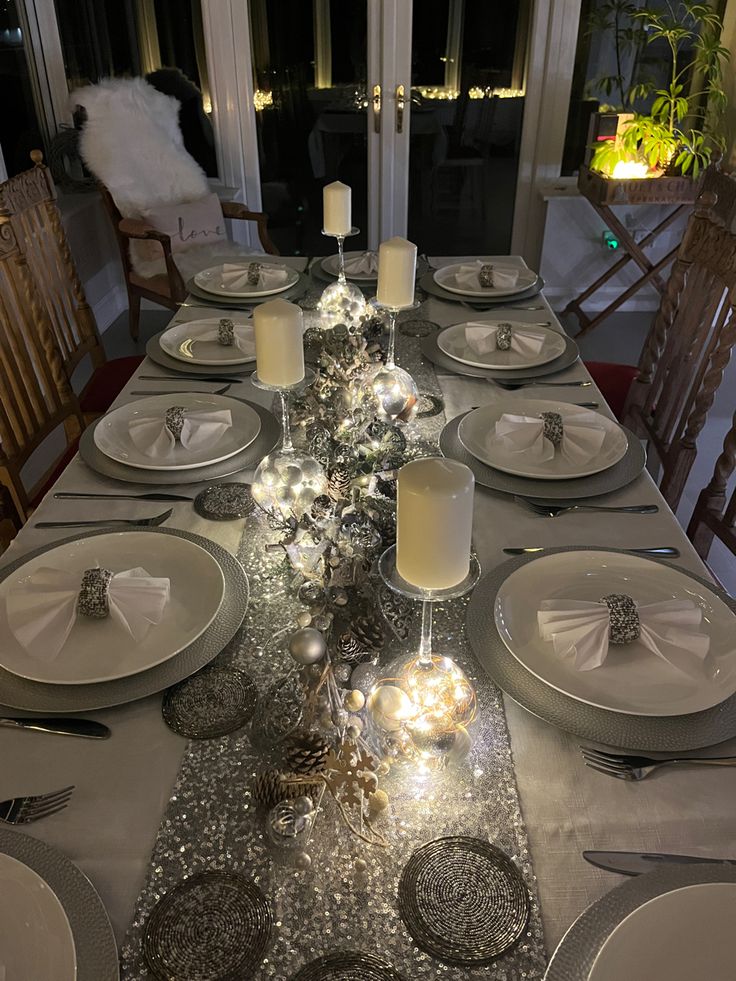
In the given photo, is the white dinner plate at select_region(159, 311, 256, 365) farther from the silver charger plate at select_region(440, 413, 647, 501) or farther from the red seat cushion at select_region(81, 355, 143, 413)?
the silver charger plate at select_region(440, 413, 647, 501)

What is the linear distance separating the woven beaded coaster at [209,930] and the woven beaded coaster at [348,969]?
0.04 metres

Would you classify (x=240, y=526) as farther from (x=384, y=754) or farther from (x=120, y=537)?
(x=384, y=754)

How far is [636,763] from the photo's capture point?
0.71m

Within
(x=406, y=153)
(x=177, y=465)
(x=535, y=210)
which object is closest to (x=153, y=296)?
(x=406, y=153)

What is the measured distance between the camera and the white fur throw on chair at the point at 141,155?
10.1 feet

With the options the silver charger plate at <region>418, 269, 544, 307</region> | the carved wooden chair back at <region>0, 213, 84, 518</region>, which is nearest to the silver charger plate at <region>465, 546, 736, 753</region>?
the carved wooden chair back at <region>0, 213, 84, 518</region>

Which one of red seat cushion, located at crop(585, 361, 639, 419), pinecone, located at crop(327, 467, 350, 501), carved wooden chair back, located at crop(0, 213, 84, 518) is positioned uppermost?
pinecone, located at crop(327, 467, 350, 501)

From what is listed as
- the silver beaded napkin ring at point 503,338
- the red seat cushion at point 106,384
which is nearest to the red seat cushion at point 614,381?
the silver beaded napkin ring at point 503,338

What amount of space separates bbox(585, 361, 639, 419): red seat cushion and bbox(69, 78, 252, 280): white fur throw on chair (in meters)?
1.66

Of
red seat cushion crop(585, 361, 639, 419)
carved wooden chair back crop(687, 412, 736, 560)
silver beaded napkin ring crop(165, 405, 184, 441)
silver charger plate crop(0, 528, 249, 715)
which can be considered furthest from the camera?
red seat cushion crop(585, 361, 639, 419)

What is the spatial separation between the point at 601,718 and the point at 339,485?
38 centimetres

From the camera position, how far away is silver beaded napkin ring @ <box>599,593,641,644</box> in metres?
0.81

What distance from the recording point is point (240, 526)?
1051mm

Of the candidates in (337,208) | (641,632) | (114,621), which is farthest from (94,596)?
(337,208)
